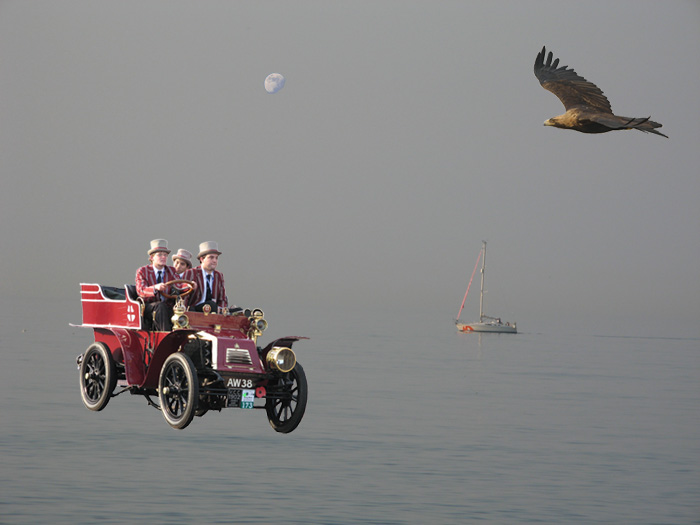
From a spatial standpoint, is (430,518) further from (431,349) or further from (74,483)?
(431,349)

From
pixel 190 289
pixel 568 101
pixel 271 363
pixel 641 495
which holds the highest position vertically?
pixel 568 101

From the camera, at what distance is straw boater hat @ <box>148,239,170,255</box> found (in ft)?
51.1

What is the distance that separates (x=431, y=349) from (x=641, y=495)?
7496 cm

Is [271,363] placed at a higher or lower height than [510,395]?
higher

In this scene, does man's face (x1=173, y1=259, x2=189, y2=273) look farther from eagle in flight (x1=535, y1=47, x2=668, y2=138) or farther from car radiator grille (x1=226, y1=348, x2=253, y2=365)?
eagle in flight (x1=535, y1=47, x2=668, y2=138)

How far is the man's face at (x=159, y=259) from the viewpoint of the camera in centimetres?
1550

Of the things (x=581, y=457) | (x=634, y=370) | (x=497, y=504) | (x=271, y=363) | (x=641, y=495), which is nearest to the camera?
(x=271, y=363)

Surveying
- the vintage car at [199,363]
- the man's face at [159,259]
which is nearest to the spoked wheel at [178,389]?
the vintage car at [199,363]

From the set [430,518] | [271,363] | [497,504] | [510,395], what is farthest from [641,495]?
[510,395]

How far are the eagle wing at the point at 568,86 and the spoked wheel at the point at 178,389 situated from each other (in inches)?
275

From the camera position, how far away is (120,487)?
2477cm

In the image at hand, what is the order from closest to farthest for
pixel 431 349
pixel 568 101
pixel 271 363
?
pixel 271 363 → pixel 568 101 → pixel 431 349

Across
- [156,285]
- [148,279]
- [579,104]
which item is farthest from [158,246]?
[579,104]

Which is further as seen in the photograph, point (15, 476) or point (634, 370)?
point (634, 370)
